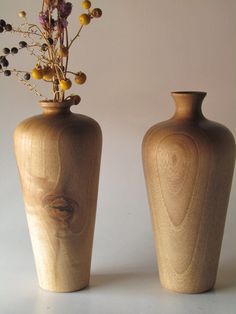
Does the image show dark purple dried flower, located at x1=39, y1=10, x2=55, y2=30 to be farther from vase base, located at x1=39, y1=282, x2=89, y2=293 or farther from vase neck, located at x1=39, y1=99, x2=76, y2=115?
vase base, located at x1=39, y1=282, x2=89, y2=293

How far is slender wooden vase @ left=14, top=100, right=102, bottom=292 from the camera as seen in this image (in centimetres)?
86

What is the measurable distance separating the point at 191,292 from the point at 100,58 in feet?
1.76

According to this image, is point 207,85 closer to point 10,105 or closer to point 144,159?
point 144,159

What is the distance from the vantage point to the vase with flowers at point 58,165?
85cm

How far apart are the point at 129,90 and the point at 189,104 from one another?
0.31 metres

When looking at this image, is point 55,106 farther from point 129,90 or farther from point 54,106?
point 129,90

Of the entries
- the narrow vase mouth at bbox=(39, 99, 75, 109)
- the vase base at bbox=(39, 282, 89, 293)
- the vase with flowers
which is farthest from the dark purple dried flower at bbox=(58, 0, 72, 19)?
the vase base at bbox=(39, 282, 89, 293)

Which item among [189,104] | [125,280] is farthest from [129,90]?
[125,280]

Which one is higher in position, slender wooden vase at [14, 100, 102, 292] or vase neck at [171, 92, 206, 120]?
vase neck at [171, 92, 206, 120]

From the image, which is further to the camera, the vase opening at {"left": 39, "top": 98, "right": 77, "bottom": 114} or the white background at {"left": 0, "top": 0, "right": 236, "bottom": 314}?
the white background at {"left": 0, "top": 0, "right": 236, "bottom": 314}

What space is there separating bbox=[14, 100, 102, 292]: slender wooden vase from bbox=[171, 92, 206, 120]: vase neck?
0.47ft

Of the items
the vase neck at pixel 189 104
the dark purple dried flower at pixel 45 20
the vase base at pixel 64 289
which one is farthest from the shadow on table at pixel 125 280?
the dark purple dried flower at pixel 45 20

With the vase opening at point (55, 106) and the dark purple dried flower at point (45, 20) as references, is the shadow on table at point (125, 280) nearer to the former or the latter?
the vase opening at point (55, 106)

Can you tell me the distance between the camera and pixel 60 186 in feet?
2.87
